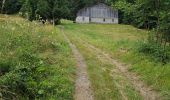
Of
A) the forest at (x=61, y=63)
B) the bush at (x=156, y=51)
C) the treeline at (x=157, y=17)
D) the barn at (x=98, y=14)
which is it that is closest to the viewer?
the forest at (x=61, y=63)

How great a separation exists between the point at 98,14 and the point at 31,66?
76645 millimetres

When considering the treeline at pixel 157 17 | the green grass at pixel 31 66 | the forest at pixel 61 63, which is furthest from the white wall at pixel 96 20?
the green grass at pixel 31 66

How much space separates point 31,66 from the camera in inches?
610

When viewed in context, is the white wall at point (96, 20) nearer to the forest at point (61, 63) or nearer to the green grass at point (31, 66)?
the forest at point (61, 63)

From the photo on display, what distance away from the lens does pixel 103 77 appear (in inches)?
692

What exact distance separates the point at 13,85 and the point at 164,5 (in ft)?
40.3

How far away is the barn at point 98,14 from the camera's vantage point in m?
90.0

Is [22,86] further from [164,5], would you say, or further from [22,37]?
[164,5]

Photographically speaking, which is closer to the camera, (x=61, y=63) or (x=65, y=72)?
(x=65, y=72)

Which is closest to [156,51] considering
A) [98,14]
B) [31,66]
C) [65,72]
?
[65,72]

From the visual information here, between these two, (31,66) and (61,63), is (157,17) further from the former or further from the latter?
(31,66)

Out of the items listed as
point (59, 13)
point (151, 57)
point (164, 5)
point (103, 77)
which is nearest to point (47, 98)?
point (103, 77)

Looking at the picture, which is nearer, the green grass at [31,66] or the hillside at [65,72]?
the green grass at [31,66]

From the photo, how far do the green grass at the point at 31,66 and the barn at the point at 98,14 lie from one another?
6746 cm
